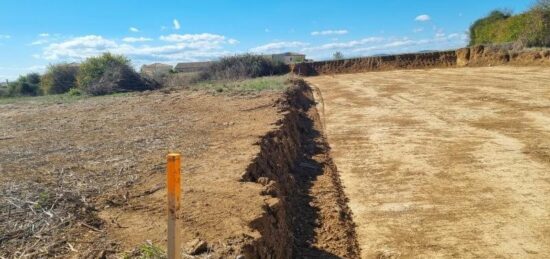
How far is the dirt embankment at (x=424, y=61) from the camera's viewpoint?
31.8 m

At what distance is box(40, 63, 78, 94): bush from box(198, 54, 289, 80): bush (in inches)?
289

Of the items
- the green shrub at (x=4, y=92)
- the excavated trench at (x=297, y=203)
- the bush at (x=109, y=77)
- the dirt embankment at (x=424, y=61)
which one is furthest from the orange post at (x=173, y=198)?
the green shrub at (x=4, y=92)

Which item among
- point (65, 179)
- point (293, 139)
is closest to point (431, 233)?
point (65, 179)

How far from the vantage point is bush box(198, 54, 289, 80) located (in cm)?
3117

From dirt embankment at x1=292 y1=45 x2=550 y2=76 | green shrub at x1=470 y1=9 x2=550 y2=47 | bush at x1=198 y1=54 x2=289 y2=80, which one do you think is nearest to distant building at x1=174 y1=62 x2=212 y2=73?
bush at x1=198 y1=54 x2=289 y2=80

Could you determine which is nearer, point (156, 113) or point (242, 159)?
point (242, 159)

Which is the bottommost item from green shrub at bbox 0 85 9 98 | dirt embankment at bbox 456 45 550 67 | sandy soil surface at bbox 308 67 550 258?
sandy soil surface at bbox 308 67 550 258

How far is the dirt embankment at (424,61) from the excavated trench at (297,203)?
24.9 m

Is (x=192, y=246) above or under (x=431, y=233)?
above

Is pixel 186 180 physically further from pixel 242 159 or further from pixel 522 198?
pixel 522 198

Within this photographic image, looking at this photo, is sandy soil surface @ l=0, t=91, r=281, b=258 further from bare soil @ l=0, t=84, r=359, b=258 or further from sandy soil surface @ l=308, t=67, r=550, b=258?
sandy soil surface @ l=308, t=67, r=550, b=258

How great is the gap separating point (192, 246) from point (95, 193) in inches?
69.7

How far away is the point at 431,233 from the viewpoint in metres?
5.43

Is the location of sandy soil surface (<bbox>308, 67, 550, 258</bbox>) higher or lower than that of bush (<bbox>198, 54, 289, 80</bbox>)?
lower
